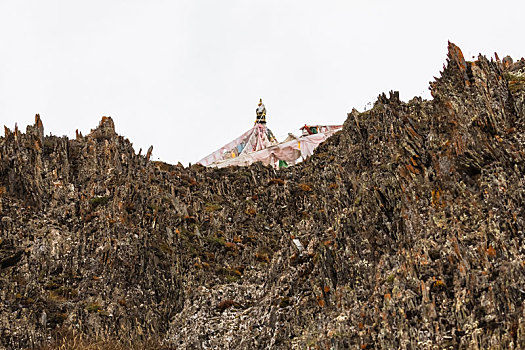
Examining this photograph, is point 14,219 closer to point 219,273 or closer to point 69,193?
point 69,193

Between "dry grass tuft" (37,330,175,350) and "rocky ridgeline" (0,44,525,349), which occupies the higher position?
"rocky ridgeline" (0,44,525,349)

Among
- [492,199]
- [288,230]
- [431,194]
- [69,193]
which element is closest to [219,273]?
[288,230]

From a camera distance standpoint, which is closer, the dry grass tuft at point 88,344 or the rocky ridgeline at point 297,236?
→ the rocky ridgeline at point 297,236

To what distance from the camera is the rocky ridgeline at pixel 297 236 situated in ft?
57.8

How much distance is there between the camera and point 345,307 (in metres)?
19.7

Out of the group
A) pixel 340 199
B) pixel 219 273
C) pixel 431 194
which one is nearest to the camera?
pixel 431 194

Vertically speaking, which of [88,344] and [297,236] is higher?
[297,236]

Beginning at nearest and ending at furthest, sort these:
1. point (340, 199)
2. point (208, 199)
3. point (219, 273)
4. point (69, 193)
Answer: point (340, 199) < point (219, 273) < point (69, 193) < point (208, 199)

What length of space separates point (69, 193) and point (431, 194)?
58.2 feet

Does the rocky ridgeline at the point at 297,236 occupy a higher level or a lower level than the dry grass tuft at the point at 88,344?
higher

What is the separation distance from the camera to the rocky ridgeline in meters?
17.6

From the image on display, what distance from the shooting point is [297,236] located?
2614 centimetres

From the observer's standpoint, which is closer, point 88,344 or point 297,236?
point 88,344

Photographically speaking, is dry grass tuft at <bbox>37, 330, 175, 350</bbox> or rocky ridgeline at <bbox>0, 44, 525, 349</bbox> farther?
dry grass tuft at <bbox>37, 330, 175, 350</bbox>
